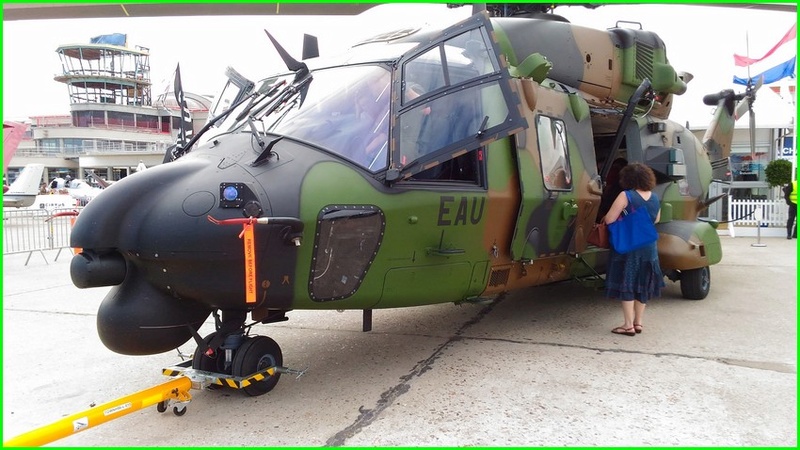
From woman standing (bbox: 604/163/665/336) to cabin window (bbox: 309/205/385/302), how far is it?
2.65 m

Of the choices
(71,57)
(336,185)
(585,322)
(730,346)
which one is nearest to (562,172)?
(585,322)

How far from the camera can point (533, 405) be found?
373cm

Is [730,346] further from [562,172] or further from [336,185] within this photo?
[336,185]

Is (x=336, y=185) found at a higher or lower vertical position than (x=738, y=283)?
higher

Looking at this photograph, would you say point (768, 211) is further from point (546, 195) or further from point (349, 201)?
point (349, 201)

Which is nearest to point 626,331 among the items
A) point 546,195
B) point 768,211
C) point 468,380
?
point 546,195

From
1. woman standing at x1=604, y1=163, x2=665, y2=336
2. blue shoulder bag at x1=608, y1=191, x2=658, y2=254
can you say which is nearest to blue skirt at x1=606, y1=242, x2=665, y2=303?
woman standing at x1=604, y1=163, x2=665, y2=336

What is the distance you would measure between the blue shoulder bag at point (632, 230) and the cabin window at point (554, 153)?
56 cm

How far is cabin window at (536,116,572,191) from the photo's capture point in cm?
502

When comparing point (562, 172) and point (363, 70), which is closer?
point (363, 70)

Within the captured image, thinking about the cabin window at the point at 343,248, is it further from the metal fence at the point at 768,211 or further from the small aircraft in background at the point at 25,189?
the small aircraft in background at the point at 25,189

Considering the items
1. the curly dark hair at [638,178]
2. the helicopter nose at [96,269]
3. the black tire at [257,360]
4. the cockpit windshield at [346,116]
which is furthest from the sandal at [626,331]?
the helicopter nose at [96,269]

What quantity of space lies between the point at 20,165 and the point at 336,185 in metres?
82.7

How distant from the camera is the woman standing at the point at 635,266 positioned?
5.29m
